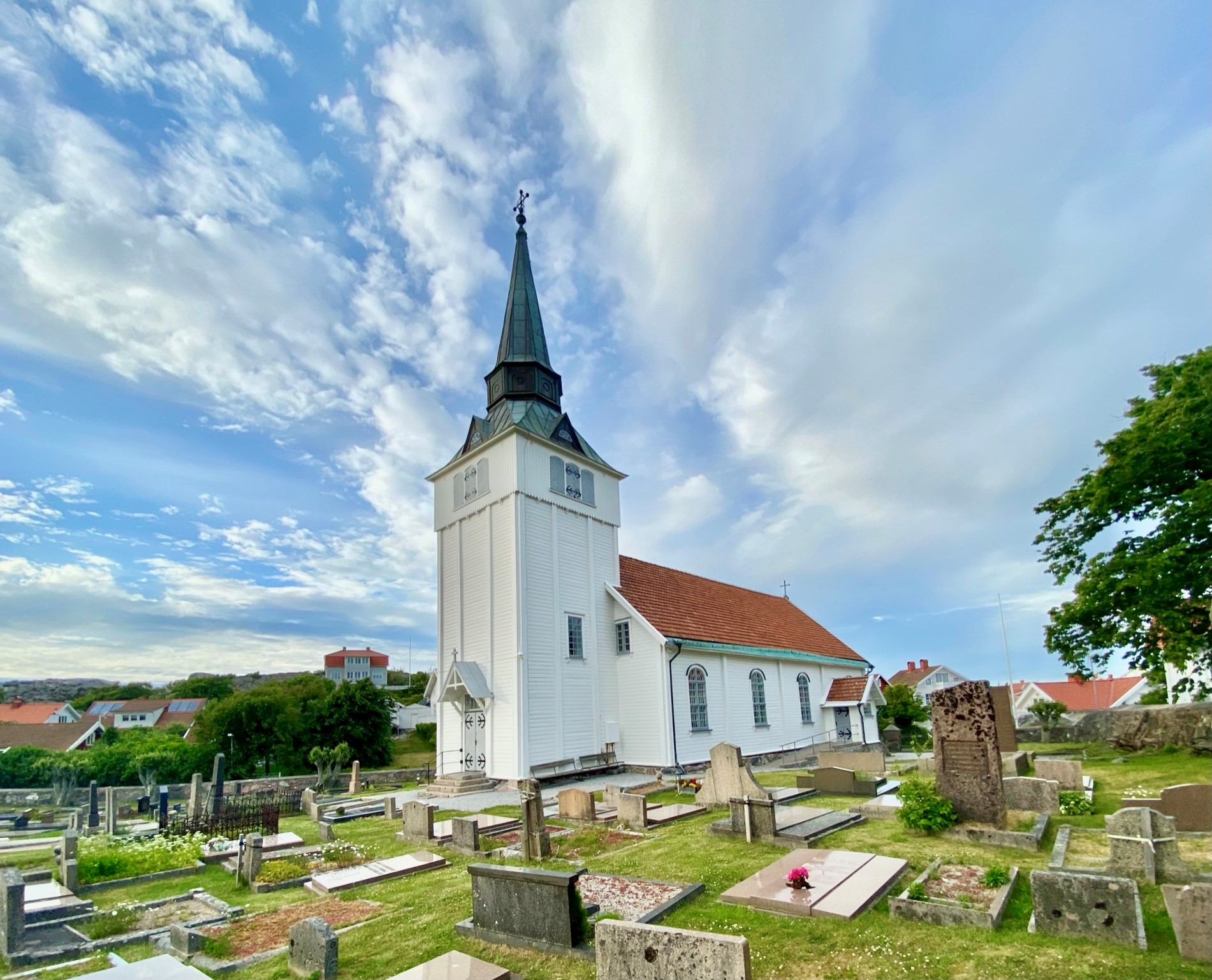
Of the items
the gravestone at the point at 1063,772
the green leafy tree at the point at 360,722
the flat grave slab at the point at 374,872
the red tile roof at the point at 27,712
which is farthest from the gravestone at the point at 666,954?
the red tile roof at the point at 27,712

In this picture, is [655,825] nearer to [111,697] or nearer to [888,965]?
[888,965]

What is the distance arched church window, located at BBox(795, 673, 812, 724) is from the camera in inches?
1130

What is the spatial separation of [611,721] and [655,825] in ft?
33.8

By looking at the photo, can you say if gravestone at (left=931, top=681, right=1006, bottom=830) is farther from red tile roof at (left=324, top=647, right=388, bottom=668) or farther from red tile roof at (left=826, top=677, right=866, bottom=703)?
red tile roof at (left=324, top=647, right=388, bottom=668)

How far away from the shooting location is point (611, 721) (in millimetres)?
22094

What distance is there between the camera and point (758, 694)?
25922 millimetres

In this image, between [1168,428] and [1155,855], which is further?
[1168,428]

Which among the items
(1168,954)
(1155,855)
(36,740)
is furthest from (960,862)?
(36,740)

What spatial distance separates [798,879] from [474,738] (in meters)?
15.4

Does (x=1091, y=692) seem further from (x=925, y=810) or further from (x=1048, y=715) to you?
(x=925, y=810)

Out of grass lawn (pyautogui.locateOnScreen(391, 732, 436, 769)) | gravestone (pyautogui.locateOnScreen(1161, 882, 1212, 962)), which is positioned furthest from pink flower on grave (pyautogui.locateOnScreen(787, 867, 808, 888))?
grass lawn (pyautogui.locateOnScreen(391, 732, 436, 769))

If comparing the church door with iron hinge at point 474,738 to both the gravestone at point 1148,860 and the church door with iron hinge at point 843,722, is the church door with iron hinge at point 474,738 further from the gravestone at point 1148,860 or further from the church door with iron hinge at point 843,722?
the church door with iron hinge at point 843,722

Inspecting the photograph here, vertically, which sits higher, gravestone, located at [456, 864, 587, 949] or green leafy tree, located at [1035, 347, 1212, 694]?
green leafy tree, located at [1035, 347, 1212, 694]

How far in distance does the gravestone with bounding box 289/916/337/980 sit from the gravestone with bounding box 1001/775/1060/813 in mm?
10291
